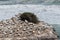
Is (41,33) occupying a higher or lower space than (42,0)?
higher

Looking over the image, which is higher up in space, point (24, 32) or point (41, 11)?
point (24, 32)

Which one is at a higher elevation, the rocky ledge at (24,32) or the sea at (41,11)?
the rocky ledge at (24,32)

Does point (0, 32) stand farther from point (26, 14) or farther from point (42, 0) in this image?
point (42, 0)

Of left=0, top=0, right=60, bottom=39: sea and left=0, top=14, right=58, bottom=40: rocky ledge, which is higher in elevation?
left=0, top=14, right=58, bottom=40: rocky ledge

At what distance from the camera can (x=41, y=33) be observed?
39.2 ft

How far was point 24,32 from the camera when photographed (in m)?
11.7

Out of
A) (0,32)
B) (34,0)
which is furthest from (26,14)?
(34,0)

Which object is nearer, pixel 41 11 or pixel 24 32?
pixel 24 32

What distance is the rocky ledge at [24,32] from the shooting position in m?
11.1

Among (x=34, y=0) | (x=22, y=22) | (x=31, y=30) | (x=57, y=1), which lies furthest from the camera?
(x=34, y=0)

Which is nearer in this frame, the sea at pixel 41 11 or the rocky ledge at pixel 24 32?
the rocky ledge at pixel 24 32

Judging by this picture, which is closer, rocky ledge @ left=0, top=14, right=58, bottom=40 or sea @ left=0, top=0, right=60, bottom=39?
rocky ledge @ left=0, top=14, right=58, bottom=40

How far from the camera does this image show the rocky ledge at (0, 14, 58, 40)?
11.1m

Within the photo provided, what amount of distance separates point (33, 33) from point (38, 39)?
58cm
